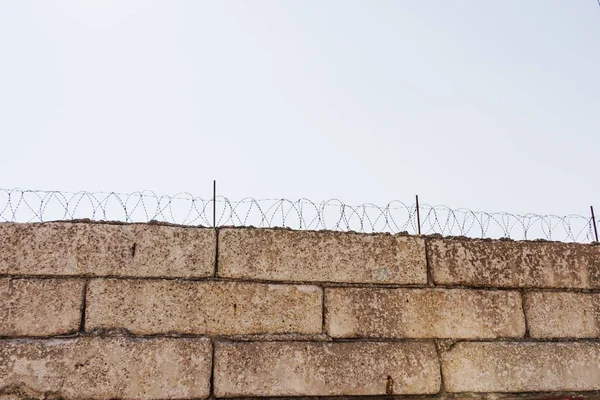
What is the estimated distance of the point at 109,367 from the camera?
3.58 m

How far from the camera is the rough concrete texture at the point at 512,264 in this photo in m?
4.33

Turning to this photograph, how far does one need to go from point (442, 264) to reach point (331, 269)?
0.89 metres

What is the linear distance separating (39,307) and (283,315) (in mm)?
1572

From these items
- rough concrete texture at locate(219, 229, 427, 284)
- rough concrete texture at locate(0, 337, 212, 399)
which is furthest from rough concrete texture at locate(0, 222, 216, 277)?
rough concrete texture at locate(0, 337, 212, 399)

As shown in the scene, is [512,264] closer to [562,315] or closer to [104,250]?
[562,315]

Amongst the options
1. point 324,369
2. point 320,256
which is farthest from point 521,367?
point 320,256

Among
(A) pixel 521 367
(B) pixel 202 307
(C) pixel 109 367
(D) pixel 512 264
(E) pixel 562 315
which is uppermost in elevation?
(D) pixel 512 264

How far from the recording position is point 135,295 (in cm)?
373

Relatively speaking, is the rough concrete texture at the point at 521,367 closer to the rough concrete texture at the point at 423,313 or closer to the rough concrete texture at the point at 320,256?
the rough concrete texture at the point at 423,313

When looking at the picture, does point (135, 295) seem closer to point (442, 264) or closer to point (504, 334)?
point (442, 264)

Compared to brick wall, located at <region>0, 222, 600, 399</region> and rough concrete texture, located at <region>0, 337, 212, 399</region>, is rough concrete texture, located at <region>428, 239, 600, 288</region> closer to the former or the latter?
brick wall, located at <region>0, 222, 600, 399</region>

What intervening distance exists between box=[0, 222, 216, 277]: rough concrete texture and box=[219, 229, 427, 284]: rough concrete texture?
0.20 metres

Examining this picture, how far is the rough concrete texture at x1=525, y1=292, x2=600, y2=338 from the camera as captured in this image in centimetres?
436

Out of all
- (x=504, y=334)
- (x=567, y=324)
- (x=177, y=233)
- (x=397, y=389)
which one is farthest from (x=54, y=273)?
(x=567, y=324)
